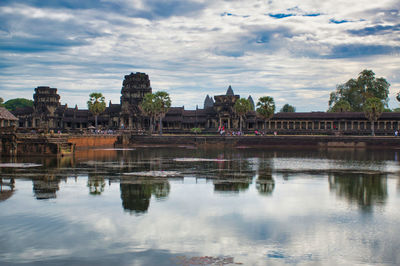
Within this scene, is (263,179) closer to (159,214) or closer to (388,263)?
(159,214)

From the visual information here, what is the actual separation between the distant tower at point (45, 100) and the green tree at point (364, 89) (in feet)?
341

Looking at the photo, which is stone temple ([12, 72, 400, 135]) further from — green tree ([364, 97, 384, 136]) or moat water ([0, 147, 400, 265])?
moat water ([0, 147, 400, 265])

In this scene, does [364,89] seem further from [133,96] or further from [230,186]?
[230,186]

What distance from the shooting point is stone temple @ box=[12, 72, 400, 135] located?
121 m

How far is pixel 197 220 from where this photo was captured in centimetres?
2166

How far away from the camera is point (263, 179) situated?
37062 mm

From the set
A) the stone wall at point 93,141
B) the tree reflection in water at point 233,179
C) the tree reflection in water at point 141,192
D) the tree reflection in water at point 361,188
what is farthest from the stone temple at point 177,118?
the tree reflection in water at point 141,192

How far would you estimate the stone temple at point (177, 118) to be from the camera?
121 meters

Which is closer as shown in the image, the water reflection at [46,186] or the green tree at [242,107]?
the water reflection at [46,186]

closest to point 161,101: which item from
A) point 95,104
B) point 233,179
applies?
point 95,104

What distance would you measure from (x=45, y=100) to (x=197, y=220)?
13080cm

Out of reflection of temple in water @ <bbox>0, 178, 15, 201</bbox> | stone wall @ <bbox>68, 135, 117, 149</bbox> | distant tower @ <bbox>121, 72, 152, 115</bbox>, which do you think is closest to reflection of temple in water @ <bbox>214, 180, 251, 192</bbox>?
reflection of temple in water @ <bbox>0, 178, 15, 201</bbox>

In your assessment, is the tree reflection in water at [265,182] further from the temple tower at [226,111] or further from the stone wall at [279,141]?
the temple tower at [226,111]

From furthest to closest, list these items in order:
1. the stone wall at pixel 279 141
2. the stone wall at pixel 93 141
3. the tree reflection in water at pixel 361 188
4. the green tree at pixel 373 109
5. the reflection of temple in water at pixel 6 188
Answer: the green tree at pixel 373 109
the stone wall at pixel 279 141
the stone wall at pixel 93 141
the reflection of temple in water at pixel 6 188
the tree reflection in water at pixel 361 188
